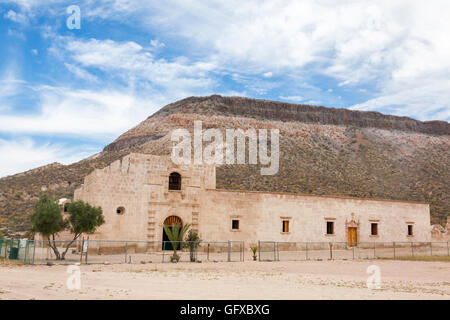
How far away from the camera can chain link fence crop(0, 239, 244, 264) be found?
2020 centimetres

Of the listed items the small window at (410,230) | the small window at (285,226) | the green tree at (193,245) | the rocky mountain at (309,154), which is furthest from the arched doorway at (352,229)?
the rocky mountain at (309,154)

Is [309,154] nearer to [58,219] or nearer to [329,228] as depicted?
[329,228]

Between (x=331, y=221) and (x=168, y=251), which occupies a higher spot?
(x=331, y=221)

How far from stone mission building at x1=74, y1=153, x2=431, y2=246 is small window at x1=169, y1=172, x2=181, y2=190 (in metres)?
0.07

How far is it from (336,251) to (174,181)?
44.7 ft

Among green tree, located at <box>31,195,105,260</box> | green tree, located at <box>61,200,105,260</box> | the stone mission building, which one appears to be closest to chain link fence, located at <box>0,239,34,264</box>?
green tree, located at <box>31,195,105,260</box>

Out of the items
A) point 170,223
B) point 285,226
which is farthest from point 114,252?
point 285,226

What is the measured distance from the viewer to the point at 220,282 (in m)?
14.3

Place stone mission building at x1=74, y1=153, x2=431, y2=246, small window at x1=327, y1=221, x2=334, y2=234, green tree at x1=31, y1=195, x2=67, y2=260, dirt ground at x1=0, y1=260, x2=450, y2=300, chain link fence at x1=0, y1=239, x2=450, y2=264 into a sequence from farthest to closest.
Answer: small window at x1=327, y1=221, x2=334, y2=234, stone mission building at x1=74, y1=153, x2=431, y2=246, green tree at x1=31, y1=195, x2=67, y2=260, chain link fence at x1=0, y1=239, x2=450, y2=264, dirt ground at x1=0, y1=260, x2=450, y2=300

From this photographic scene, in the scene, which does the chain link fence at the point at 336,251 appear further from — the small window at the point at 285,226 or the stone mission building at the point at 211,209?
the small window at the point at 285,226

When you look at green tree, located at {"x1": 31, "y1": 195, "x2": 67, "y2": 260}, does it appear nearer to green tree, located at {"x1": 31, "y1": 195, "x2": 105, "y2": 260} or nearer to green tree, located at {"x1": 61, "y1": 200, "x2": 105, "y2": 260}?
green tree, located at {"x1": 31, "y1": 195, "x2": 105, "y2": 260}

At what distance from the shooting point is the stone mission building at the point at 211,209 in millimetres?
26953

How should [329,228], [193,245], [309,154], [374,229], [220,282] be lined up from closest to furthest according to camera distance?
[220,282], [193,245], [329,228], [374,229], [309,154]
